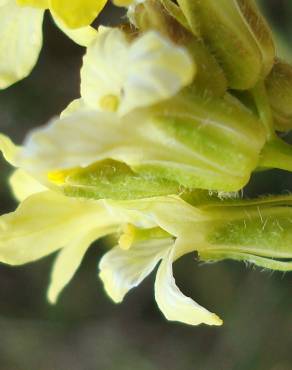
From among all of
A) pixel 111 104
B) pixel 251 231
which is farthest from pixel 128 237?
pixel 111 104

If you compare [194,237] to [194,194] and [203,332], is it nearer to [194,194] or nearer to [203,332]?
[194,194]

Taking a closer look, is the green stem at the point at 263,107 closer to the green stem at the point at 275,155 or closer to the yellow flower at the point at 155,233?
the green stem at the point at 275,155

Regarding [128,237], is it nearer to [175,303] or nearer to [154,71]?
[175,303]

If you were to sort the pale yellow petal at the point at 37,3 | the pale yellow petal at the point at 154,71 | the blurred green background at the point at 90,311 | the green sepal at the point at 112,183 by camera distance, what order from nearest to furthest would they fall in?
the pale yellow petal at the point at 154,71
the green sepal at the point at 112,183
the pale yellow petal at the point at 37,3
the blurred green background at the point at 90,311

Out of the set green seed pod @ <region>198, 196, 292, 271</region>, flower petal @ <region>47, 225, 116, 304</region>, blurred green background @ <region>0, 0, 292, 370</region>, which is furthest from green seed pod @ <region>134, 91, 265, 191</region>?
blurred green background @ <region>0, 0, 292, 370</region>

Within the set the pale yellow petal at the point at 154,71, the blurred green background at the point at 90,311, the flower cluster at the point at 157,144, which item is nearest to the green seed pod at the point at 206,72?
the flower cluster at the point at 157,144

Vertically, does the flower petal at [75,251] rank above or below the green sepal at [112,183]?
below

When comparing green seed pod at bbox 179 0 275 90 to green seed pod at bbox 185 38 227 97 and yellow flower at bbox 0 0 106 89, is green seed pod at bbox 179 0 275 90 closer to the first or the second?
green seed pod at bbox 185 38 227 97
